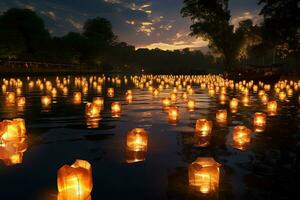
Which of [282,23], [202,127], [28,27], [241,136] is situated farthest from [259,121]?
[28,27]

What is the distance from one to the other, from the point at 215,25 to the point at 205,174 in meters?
53.0

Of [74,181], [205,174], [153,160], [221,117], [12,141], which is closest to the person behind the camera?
[74,181]

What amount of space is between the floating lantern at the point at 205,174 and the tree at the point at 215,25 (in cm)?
5235

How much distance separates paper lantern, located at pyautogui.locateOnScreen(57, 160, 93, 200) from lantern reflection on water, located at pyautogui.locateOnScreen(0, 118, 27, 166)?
2.19 metres

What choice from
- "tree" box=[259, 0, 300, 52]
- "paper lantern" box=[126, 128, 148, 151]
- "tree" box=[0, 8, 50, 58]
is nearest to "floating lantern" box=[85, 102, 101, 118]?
"paper lantern" box=[126, 128, 148, 151]

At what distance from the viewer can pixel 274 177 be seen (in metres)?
5.80

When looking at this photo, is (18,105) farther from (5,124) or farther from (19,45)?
(19,45)

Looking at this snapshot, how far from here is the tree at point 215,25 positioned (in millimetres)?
55562

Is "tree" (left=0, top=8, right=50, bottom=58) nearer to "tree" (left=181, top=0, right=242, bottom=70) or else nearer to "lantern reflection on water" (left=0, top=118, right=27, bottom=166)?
"tree" (left=181, top=0, right=242, bottom=70)

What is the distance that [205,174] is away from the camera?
5344 mm

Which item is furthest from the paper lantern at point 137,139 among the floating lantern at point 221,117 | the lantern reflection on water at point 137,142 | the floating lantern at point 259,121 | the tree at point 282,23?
the tree at point 282,23

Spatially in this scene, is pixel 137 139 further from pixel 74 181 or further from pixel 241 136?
pixel 74 181

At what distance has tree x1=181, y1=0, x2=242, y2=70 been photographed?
182 ft

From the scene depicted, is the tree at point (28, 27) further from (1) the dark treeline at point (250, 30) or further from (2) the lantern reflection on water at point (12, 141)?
(2) the lantern reflection on water at point (12, 141)
